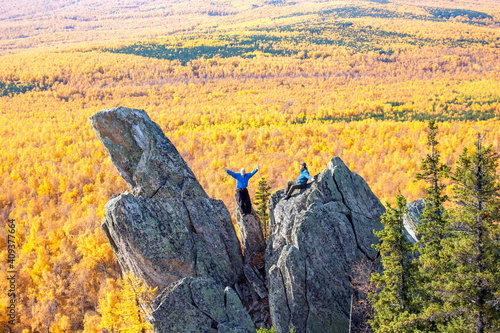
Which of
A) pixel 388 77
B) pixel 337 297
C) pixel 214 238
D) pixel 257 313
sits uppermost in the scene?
pixel 214 238

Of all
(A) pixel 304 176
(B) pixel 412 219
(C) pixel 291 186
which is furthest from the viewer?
(B) pixel 412 219

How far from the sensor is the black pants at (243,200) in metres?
18.4

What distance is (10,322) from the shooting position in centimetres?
2306

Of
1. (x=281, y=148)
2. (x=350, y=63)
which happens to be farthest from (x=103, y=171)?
(x=350, y=63)

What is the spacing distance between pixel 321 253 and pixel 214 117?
62.8 meters

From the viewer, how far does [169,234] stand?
50.5ft

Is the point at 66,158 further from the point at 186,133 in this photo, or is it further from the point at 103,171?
the point at 186,133

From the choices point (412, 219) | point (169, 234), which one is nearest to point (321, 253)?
point (169, 234)

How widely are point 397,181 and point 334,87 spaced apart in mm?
71866

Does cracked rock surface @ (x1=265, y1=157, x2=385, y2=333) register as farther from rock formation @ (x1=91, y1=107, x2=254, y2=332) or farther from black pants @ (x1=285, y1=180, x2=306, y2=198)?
rock formation @ (x1=91, y1=107, x2=254, y2=332)

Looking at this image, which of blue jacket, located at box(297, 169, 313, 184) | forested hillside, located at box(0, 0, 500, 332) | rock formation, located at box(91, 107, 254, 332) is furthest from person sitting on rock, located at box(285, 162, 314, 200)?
forested hillside, located at box(0, 0, 500, 332)

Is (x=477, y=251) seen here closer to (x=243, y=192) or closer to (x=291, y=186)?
(x=291, y=186)

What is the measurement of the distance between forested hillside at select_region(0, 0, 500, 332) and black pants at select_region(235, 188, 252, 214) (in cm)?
634

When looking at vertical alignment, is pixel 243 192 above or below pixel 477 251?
below
